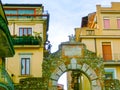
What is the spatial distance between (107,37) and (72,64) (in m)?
13.8

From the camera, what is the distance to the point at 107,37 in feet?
126

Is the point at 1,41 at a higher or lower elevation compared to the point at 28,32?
lower

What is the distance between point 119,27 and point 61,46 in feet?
50.2

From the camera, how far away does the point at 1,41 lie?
22719 millimetres

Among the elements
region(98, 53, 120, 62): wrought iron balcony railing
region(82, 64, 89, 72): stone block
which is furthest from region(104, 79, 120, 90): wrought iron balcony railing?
region(98, 53, 120, 62): wrought iron balcony railing

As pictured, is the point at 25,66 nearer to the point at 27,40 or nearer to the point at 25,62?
the point at 25,62

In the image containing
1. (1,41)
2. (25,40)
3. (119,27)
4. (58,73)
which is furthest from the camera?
(119,27)

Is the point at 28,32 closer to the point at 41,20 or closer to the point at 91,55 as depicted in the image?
the point at 41,20

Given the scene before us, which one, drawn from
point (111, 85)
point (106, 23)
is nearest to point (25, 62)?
point (106, 23)

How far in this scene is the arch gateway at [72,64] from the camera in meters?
25.3

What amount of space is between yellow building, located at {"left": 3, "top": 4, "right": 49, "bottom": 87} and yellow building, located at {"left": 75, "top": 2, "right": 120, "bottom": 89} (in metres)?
4.52

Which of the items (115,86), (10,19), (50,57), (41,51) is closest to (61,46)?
(50,57)

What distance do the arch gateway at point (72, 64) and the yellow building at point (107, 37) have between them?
37.3 ft

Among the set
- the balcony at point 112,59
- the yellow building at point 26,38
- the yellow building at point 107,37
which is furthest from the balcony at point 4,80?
the balcony at point 112,59
